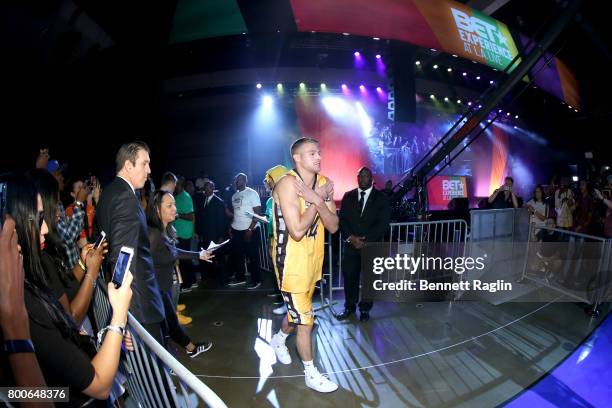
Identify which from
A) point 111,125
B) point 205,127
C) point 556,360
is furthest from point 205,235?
point 205,127

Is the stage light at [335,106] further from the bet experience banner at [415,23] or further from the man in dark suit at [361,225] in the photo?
the man in dark suit at [361,225]

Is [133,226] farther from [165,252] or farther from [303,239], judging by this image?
[303,239]

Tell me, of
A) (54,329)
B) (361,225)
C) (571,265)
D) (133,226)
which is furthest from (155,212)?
(571,265)

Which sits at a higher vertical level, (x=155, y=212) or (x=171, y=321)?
(x=155, y=212)

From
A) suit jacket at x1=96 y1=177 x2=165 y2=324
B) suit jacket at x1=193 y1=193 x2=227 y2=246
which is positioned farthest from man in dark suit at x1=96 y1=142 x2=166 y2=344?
suit jacket at x1=193 y1=193 x2=227 y2=246

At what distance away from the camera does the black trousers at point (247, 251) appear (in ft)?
20.7

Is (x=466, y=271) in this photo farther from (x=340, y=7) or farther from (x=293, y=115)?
(x=293, y=115)

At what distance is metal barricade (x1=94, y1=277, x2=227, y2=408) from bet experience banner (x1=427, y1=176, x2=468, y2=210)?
50.8 feet

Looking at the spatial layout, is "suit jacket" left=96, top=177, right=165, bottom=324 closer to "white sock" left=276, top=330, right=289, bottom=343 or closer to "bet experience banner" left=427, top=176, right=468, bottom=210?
"white sock" left=276, top=330, right=289, bottom=343

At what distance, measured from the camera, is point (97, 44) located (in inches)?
253

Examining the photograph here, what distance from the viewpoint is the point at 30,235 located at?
1.45 metres

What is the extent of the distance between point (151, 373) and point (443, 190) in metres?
17.1

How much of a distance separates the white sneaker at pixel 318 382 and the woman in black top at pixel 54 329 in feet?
7.37

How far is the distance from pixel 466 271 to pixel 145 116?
8.07 m
